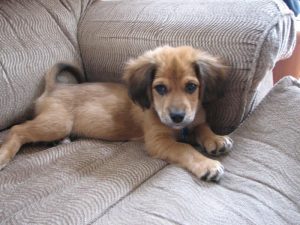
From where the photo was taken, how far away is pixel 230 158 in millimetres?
1220

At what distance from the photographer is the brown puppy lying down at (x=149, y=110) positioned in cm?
126

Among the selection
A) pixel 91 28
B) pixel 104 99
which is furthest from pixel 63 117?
pixel 91 28

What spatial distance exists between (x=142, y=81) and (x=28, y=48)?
0.55m

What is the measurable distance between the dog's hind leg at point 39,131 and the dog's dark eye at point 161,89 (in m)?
0.41

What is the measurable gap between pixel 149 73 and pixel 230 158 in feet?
1.30

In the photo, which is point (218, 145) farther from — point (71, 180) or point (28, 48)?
point (28, 48)

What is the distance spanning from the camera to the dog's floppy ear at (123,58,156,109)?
4.34ft

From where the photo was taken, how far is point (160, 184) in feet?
3.61

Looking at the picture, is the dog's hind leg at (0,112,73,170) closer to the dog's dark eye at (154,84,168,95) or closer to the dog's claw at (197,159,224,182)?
the dog's dark eye at (154,84,168,95)

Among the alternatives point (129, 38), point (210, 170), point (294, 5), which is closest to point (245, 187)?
point (210, 170)

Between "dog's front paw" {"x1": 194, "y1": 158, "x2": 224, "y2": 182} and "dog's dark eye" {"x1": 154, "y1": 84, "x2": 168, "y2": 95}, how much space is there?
278 millimetres

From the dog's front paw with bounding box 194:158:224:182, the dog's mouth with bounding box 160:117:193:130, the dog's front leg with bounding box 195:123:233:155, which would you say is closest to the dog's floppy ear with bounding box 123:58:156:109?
the dog's mouth with bounding box 160:117:193:130

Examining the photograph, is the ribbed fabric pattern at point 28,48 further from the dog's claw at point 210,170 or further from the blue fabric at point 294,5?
the blue fabric at point 294,5

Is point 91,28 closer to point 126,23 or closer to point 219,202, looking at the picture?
point 126,23
